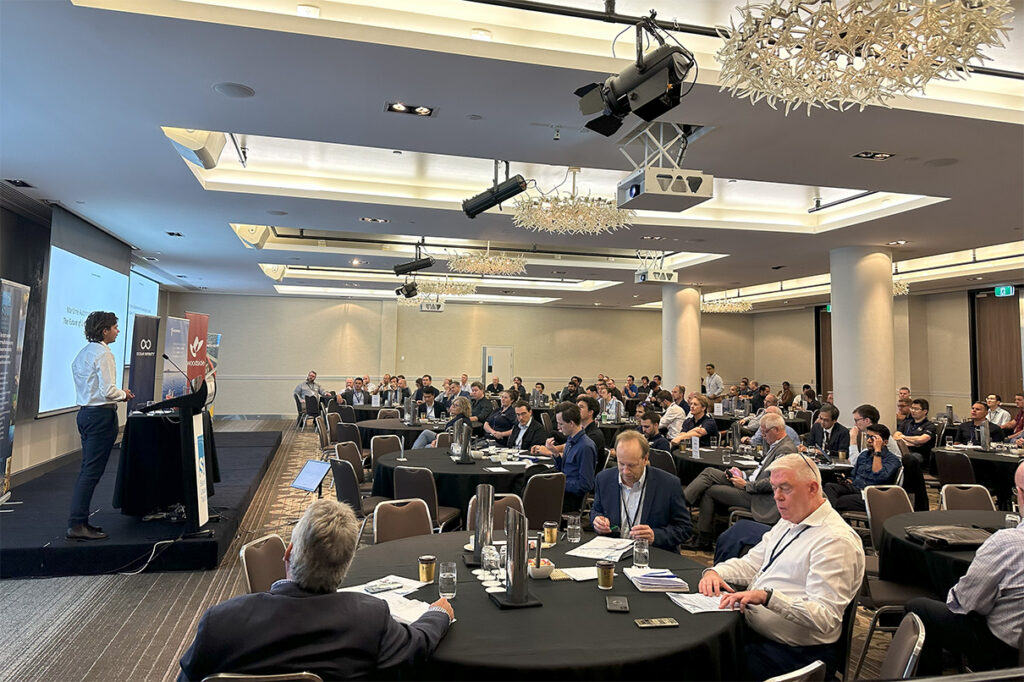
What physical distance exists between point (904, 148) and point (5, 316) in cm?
859

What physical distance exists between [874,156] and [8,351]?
338 inches

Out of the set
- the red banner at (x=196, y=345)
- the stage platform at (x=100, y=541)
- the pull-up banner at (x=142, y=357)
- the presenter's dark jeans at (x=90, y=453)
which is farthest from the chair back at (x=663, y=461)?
the pull-up banner at (x=142, y=357)

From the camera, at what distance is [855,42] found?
272 cm

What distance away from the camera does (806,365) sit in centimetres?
2120

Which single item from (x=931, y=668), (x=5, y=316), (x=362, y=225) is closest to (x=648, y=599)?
(x=931, y=668)

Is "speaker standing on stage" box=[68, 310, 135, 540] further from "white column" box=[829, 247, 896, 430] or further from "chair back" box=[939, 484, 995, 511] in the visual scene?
"white column" box=[829, 247, 896, 430]

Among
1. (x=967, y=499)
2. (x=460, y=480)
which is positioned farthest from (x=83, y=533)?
(x=967, y=499)

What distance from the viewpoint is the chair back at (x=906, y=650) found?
75.0 inches

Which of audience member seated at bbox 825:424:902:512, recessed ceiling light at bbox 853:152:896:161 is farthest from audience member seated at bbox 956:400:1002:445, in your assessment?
recessed ceiling light at bbox 853:152:896:161

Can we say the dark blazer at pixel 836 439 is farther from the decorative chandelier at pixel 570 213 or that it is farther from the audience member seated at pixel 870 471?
the decorative chandelier at pixel 570 213

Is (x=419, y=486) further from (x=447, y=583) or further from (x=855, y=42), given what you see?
(x=855, y=42)

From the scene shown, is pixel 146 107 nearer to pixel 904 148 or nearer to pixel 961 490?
pixel 904 148

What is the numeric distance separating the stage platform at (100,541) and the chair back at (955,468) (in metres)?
7.79

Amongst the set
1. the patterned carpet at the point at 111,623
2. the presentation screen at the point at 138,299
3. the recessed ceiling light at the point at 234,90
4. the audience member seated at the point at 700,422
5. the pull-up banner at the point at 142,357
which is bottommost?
the patterned carpet at the point at 111,623
